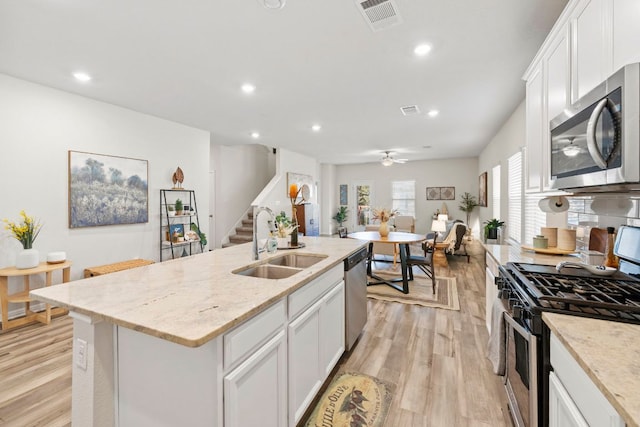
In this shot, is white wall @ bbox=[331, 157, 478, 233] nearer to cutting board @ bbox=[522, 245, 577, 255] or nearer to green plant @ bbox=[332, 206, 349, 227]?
green plant @ bbox=[332, 206, 349, 227]

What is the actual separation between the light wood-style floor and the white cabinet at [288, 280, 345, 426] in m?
0.39

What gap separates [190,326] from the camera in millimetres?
989

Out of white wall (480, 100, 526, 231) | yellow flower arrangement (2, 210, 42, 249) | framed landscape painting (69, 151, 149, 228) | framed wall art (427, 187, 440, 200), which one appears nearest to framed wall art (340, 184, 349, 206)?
framed wall art (427, 187, 440, 200)

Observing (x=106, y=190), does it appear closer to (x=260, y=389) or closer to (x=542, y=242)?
(x=260, y=389)

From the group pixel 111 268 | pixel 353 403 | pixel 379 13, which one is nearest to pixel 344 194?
pixel 111 268

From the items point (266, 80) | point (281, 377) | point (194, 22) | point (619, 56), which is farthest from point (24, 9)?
point (619, 56)

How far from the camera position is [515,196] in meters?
A: 4.02

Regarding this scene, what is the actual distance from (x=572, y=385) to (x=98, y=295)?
191cm

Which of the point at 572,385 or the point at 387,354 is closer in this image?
the point at 572,385

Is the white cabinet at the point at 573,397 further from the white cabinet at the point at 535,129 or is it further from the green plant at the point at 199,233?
the green plant at the point at 199,233

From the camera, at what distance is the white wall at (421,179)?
8.92m

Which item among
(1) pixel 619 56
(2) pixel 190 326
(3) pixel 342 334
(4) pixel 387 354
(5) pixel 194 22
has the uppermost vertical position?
(5) pixel 194 22

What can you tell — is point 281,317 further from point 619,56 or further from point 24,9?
point 24,9

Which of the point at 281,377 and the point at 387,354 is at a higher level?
the point at 281,377
